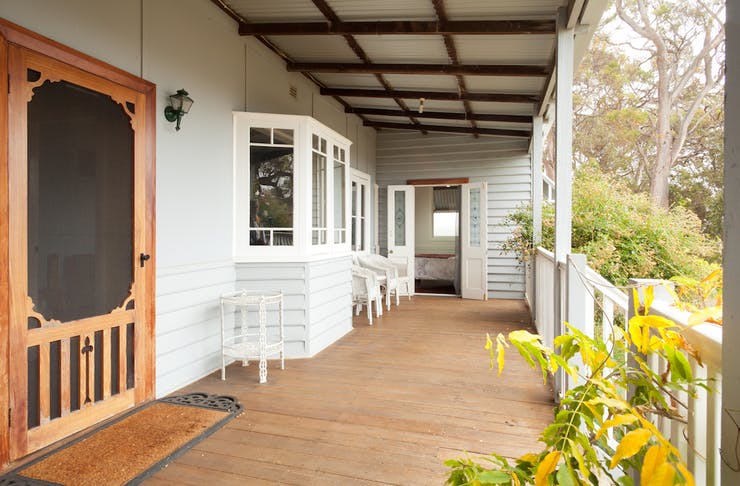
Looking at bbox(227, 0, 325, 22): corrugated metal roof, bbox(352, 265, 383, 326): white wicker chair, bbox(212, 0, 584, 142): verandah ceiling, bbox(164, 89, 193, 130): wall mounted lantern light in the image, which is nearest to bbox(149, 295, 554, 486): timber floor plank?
bbox(352, 265, 383, 326): white wicker chair

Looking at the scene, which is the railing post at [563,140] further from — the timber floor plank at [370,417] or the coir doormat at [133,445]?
the coir doormat at [133,445]

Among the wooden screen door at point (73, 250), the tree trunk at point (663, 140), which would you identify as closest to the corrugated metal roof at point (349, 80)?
the wooden screen door at point (73, 250)

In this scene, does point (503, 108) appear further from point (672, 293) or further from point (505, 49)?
point (672, 293)

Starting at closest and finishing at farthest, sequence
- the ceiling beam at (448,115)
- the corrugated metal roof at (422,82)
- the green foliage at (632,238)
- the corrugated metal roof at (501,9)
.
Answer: the corrugated metal roof at (501,9), the green foliage at (632,238), the corrugated metal roof at (422,82), the ceiling beam at (448,115)

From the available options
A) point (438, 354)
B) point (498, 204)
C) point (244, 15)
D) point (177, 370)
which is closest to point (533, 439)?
point (438, 354)

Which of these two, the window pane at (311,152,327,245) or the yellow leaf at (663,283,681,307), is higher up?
the window pane at (311,152,327,245)

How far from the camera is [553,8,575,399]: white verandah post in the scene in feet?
10.9

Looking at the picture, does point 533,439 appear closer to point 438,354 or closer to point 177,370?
point 438,354

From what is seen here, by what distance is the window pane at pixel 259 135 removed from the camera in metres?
4.31

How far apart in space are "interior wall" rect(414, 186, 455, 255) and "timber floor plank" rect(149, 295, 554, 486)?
7095mm

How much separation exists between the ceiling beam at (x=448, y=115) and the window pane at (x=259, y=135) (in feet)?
10.5

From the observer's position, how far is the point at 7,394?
229 centimetres

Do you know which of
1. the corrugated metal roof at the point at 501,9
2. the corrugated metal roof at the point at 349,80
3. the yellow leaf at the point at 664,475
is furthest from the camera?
the corrugated metal roof at the point at 349,80

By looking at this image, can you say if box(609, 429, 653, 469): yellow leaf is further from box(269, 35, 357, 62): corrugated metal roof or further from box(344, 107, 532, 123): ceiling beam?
box(344, 107, 532, 123): ceiling beam
